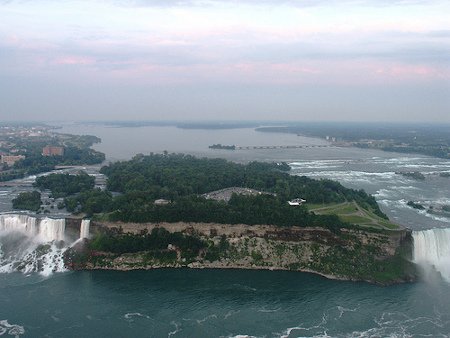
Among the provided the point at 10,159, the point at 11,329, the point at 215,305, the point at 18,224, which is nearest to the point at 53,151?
the point at 10,159

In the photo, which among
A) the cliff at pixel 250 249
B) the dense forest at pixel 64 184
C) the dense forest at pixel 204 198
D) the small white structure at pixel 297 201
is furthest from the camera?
the dense forest at pixel 64 184

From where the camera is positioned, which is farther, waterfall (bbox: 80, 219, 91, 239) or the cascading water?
waterfall (bbox: 80, 219, 91, 239)

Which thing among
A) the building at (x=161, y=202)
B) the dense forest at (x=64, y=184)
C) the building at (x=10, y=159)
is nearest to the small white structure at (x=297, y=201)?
the building at (x=161, y=202)

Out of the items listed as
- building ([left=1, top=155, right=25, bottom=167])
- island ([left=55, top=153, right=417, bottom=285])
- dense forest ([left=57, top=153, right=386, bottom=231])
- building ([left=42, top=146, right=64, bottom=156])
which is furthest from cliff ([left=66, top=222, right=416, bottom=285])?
building ([left=42, top=146, right=64, bottom=156])

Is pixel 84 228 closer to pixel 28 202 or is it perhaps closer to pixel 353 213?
pixel 28 202

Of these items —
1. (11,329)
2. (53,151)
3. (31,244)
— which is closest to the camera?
(11,329)

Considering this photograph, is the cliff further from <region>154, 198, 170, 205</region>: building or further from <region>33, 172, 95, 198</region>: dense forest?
<region>33, 172, 95, 198</region>: dense forest

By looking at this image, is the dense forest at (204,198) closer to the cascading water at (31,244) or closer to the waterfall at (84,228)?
the waterfall at (84,228)
